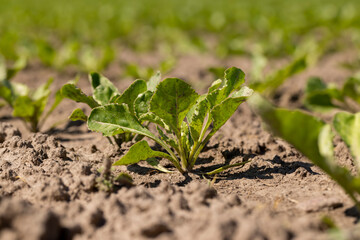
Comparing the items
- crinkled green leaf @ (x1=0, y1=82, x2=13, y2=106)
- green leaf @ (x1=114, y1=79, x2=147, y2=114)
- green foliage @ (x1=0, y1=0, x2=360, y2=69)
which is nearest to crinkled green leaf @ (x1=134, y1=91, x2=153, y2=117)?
green leaf @ (x1=114, y1=79, x2=147, y2=114)

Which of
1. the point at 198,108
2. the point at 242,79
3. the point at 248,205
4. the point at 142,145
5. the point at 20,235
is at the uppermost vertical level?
the point at 242,79

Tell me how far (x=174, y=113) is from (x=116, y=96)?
0.48 meters

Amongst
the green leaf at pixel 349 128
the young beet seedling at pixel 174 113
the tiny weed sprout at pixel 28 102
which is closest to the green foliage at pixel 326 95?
the green leaf at pixel 349 128

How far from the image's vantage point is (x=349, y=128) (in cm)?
169

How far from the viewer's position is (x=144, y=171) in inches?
76.9

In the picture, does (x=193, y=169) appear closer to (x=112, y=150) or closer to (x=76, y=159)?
(x=112, y=150)

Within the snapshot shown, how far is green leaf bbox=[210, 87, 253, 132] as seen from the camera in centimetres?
168

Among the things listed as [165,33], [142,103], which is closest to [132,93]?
[142,103]

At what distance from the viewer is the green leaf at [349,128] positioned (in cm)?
166

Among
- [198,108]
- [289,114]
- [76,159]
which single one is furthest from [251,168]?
[76,159]

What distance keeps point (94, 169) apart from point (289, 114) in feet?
3.19

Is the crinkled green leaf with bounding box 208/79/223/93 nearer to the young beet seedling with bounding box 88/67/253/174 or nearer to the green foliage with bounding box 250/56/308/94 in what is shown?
the young beet seedling with bounding box 88/67/253/174

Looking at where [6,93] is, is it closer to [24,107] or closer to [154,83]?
[24,107]

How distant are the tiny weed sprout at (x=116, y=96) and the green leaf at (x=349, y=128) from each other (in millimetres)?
893
